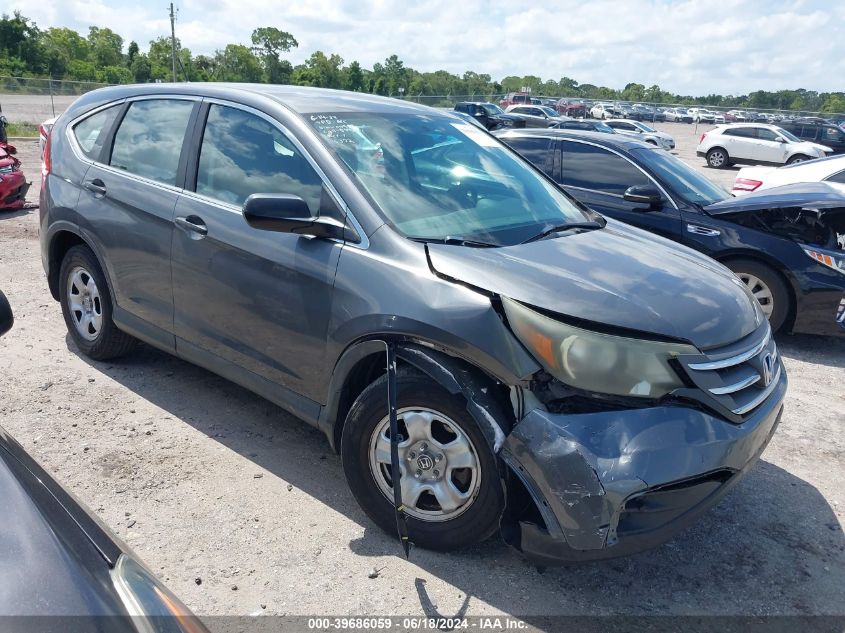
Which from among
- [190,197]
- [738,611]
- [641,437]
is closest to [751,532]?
[738,611]

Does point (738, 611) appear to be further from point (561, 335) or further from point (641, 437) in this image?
point (561, 335)

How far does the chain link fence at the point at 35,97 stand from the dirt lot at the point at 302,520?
26.4 metres

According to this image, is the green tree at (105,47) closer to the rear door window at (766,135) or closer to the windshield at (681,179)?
the rear door window at (766,135)

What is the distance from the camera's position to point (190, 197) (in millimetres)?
3898

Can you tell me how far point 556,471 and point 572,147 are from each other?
5504 mm

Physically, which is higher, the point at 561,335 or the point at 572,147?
the point at 572,147

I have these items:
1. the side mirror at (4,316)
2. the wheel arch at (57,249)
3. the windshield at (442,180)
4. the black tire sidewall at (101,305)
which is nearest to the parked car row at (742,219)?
the windshield at (442,180)

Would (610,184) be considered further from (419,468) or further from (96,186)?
(419,468)

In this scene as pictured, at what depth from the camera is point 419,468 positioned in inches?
117

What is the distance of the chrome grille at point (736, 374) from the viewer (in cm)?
273

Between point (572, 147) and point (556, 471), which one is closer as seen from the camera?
Result: point (556, 471)

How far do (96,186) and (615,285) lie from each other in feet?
10.7

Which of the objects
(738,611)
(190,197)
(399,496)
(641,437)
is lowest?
(738,611)

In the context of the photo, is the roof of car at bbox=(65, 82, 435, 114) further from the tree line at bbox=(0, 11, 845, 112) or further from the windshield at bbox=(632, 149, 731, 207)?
the tree line at bbox=(0, 11, 845, 112)
